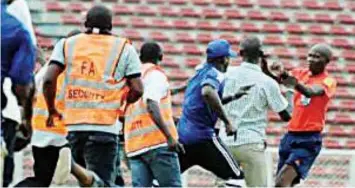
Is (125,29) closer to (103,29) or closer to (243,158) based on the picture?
(243,158)

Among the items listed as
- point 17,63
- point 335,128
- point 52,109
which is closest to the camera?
point 17,63

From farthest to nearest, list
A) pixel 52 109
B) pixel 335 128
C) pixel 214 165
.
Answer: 1. pixel 335 128
2. pixel 214 165
3. pixel 52 109

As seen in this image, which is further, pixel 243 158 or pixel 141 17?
pixel 141 17

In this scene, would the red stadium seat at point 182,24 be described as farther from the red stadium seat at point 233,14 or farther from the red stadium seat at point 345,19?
the red stadium seat at point 345,19

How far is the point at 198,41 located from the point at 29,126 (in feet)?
33.0

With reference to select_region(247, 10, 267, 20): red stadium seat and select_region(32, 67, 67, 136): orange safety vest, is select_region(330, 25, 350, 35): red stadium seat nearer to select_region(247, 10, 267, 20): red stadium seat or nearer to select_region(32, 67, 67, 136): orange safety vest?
select_region(247, 10, 267, 20): red stadium seat

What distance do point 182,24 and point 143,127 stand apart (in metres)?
7.81

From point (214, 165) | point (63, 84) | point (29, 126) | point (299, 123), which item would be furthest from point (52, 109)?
point (299, 123)

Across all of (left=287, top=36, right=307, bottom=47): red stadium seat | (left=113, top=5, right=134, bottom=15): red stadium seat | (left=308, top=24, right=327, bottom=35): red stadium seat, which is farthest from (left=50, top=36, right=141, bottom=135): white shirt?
(left=308, top=24, right=327, bottom=35): red stadium seat

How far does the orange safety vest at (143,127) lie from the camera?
8.62m

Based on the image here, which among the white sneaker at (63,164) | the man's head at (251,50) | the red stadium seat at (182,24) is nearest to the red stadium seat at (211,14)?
the red stadium seat at (182,24)

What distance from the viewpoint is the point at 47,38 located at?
15.8 m

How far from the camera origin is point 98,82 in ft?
24.8

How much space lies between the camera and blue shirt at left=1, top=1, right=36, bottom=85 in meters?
6.15
